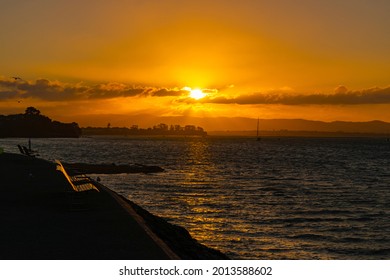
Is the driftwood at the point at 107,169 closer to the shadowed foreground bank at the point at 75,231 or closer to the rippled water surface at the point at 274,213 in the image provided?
the rippled water surface at the point at 274,213

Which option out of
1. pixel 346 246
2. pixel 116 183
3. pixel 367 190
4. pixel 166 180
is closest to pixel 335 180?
pixel 367 190

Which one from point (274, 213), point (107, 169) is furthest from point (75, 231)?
point (107, 169)

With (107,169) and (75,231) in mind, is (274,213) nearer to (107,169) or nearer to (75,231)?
(75,231)

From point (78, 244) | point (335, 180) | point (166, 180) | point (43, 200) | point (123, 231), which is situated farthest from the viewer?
point (335, 180)

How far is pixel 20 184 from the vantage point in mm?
24719

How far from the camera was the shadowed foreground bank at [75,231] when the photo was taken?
38.1 feet

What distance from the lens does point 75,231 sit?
13.8 m

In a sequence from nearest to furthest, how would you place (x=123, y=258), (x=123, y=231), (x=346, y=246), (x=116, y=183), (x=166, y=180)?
(x=123, y=258)
(x=123, y=231)
(x=346, y=246)
(x=116, y=183)
(x=166, y=180)

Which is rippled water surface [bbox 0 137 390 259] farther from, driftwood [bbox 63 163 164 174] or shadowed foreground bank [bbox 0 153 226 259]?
shadowed foreground bank [bbox 0 153 226 259]

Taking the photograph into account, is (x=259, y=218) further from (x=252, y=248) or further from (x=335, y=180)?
(x=335, y=180)

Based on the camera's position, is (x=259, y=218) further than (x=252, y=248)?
Yes

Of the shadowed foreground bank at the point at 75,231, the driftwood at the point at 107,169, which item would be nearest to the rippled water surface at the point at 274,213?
the driftwood at the point at 107,169
